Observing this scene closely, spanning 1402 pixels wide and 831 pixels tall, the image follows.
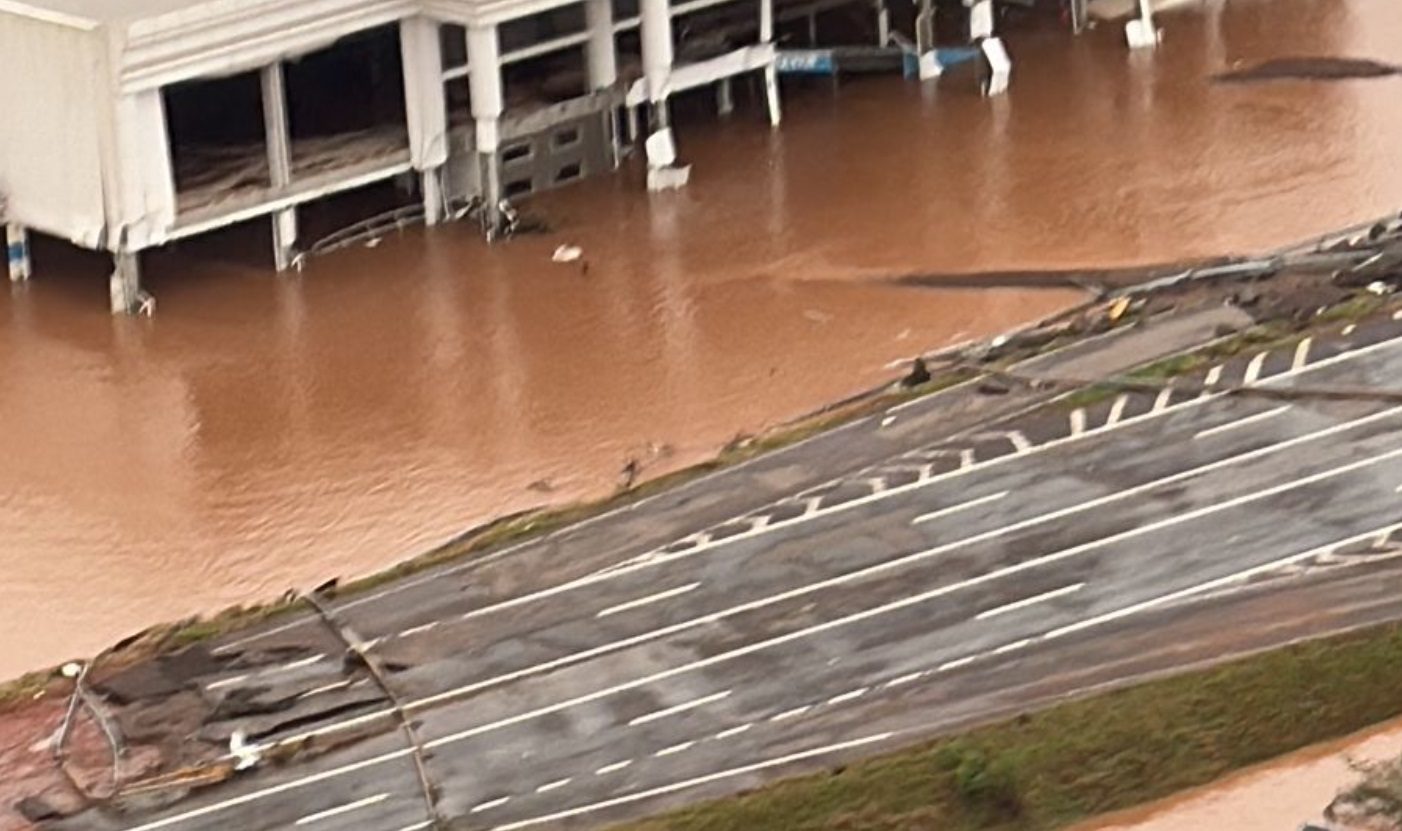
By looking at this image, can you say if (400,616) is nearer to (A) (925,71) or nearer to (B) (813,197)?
(B) (813,197)

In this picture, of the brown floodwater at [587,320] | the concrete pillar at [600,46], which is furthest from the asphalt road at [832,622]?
the concrete pillar at [600,46]

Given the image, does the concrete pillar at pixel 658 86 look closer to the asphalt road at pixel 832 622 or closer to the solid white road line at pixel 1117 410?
the solid white road line at pixel 1117 410

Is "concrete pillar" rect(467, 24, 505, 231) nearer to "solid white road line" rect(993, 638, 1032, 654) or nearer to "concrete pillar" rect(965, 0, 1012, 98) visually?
"concrete pillar" rect(965, 0, 1012, 98)

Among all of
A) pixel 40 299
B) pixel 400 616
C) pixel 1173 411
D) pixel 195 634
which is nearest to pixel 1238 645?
pixel 1173 411

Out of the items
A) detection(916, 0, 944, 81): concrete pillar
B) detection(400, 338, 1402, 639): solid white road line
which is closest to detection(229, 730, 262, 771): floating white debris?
detection(400, 338, 1402, 639): solid white road line

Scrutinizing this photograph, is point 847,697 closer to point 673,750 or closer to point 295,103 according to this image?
point 673,750
